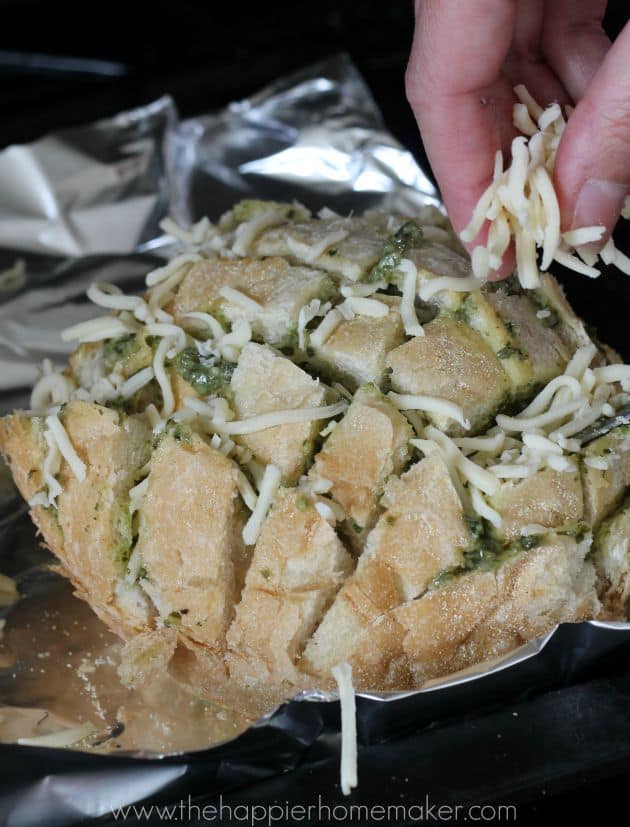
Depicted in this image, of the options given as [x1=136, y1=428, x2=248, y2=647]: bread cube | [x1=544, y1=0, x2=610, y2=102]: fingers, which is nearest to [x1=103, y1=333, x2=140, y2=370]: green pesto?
[x1=136, y1=428, x2=248, y2=647]: bread cube

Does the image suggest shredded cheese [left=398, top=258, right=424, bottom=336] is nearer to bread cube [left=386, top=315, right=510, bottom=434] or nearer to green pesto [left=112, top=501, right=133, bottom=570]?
bread cube [left=386, top=315, right=510, bottom=434]

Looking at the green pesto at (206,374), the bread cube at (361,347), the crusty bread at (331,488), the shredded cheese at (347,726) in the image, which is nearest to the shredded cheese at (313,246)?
the crusty bread at (331,488)

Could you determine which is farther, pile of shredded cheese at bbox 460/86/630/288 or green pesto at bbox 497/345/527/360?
green pesto at bbox 497/345/527/360

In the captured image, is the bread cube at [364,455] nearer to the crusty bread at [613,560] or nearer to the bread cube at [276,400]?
the bread cube at [276,400]

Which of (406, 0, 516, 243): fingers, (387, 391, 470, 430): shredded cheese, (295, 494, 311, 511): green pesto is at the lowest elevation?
(295, 494, 311, 511): green pesto

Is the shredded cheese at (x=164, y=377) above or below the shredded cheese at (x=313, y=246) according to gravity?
below

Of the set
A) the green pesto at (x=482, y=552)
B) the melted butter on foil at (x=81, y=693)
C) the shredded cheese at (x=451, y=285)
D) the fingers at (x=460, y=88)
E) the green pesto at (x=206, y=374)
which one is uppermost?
the fingers at (x=460, y=88)

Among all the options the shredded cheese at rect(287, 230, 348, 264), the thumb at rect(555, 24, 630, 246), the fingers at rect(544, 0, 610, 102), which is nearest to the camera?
the thumb at rect(555, 24, 630, 246)
